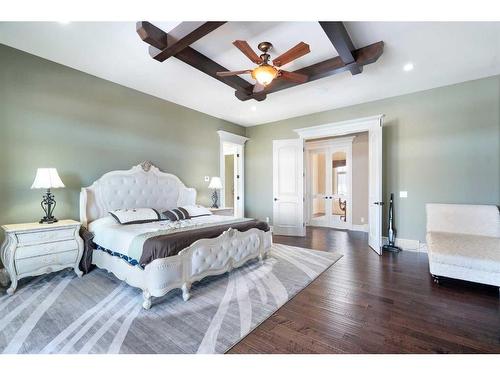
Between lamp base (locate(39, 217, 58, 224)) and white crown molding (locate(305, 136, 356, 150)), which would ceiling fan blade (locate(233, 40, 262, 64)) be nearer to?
lamp base (locate(39, 217, 58, 224))

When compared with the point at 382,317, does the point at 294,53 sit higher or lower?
higher

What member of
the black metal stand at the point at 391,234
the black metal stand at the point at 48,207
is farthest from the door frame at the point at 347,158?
the black metal stand at the point at 48,207

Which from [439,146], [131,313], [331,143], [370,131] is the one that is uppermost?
[331,143]

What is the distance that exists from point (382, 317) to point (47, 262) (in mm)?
3608

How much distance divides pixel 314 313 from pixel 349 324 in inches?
12.1

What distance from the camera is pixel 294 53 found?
2.37m

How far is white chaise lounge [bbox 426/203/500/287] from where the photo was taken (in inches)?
96.6

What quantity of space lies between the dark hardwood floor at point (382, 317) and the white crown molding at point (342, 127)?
2516 millimetres

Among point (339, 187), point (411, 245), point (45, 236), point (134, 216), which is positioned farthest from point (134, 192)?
point (339, 187)

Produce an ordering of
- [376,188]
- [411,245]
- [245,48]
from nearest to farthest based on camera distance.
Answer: [245,48], [376,188], [411,245]

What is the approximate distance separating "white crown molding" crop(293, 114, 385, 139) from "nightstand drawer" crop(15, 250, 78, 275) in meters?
4.63

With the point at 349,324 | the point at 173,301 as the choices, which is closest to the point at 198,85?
the point at 173,301

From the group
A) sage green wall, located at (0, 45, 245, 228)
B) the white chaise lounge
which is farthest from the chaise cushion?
sage green wall, located at (0, 45, 245, 228)

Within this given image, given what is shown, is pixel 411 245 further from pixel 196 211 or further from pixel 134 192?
pixel 134 192
